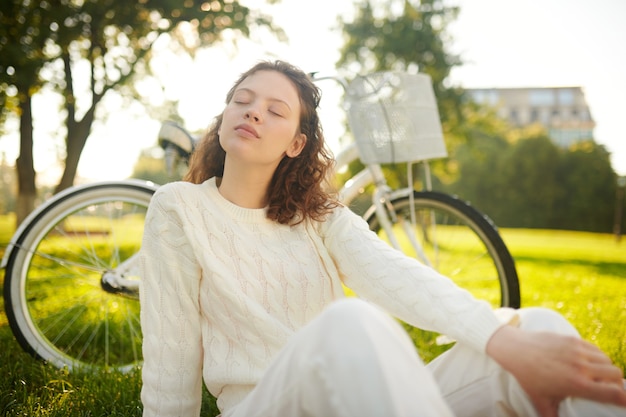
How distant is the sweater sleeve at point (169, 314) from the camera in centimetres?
137

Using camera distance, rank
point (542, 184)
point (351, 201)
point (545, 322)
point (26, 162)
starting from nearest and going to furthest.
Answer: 1. point (545, 322)
2. point (351, 201)
3. point (26, 162)
4. point (542, 184)

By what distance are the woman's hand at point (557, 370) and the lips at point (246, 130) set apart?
0.95m

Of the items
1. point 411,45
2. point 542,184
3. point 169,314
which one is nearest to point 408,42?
point 411,45

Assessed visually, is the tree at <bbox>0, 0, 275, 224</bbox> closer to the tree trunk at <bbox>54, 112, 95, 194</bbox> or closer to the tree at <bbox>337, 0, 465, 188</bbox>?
the tree trunk at <bbox>54, 112, 95, 194</bbox>

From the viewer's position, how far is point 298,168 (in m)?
1.85

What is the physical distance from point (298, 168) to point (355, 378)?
1.08 m

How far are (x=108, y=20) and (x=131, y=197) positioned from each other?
6.84 meters

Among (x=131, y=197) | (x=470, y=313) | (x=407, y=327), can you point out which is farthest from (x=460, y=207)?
(x=131, y=197)

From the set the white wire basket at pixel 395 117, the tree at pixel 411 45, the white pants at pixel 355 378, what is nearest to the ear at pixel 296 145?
the white wire basket at pixel 395 117

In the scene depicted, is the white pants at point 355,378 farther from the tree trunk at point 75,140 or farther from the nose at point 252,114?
the tree trunk at point 75,140

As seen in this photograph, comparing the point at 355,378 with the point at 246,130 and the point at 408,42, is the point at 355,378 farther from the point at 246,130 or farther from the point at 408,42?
the point at 408,42

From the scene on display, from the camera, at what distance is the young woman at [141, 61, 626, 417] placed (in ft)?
3.04

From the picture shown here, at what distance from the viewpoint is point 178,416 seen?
54.4 inches

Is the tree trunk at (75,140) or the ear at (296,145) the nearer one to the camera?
the ear at (296,145)
